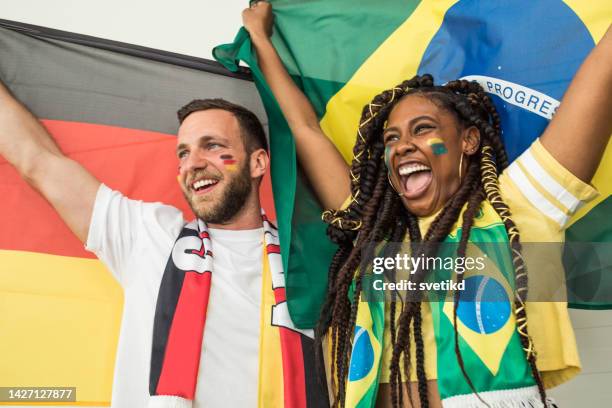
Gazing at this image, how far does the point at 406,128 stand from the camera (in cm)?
189

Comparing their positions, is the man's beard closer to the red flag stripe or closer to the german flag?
the german flag

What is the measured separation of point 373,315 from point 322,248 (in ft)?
1.25

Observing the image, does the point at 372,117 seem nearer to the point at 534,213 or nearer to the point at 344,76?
the point at 344,76

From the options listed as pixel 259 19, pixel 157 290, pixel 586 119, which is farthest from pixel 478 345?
pixel 259 19

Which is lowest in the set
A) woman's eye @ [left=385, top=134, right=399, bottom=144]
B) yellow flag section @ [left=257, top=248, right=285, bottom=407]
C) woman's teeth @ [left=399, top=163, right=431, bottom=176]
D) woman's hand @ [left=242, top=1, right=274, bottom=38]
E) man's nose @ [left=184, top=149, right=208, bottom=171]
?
yellow flag section @ [left=257, top=248, right=285, bottom=407]

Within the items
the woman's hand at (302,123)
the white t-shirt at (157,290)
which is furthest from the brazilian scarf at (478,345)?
the woman's hand at (302,123)

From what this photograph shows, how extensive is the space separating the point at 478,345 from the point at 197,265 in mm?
924

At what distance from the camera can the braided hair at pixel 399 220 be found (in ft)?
5.33

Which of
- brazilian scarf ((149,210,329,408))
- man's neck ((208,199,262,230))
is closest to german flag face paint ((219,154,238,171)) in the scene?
man's neck ((208,199,262,230))

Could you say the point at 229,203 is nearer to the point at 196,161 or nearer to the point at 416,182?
the point at 196,161

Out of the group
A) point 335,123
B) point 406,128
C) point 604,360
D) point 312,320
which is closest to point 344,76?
point 335,123

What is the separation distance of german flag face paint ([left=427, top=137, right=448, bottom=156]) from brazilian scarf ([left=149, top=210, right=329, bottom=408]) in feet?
2.04

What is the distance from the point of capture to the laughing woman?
1.52 meters

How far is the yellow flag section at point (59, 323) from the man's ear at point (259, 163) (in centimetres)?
61
